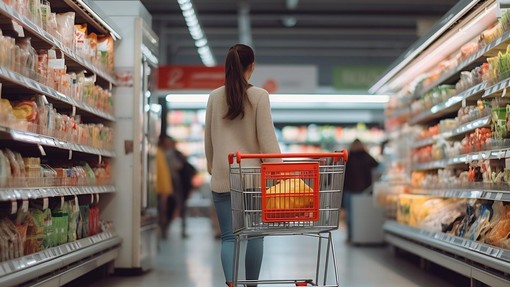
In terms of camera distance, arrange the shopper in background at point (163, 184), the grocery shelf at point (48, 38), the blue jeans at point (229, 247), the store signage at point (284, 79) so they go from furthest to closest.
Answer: the store signage at point (284, 79) < the shopper in background at point (163, 184) < the blue jeans at point (229, 247) < the grocery shelf at point (48, 38)

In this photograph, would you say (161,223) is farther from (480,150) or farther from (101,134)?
(480,150)

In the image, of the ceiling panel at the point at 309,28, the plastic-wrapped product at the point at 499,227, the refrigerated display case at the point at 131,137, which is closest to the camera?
the plastic-wrapped product at the point at 499,227

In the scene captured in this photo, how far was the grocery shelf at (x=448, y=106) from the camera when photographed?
5.49m

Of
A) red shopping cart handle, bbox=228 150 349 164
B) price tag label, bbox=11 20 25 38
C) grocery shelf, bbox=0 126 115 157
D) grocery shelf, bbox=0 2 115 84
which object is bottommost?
red shopping cart handle, bbox=228 150 349 164

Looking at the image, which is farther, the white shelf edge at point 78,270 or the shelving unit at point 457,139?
the shelving unit at point 457,139

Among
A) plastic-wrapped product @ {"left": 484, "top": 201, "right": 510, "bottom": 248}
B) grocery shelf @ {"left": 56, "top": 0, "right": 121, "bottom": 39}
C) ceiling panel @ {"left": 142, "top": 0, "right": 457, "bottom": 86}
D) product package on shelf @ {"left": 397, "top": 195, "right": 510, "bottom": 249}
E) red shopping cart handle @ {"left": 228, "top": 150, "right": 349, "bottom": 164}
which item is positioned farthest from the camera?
ceiling panel @ {"left": 142, "top": 0, "right": 457, "bottom": 86}

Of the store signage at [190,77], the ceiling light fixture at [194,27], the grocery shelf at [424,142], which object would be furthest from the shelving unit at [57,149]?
the store signage at [190,77]

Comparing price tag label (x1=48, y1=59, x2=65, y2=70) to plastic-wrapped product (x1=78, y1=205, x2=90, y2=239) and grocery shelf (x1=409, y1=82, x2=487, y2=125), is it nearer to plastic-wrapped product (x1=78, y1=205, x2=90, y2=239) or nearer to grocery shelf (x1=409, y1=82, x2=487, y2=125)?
plastic-wrapped product (x1=78, y1=205, x2=90, y2=239)

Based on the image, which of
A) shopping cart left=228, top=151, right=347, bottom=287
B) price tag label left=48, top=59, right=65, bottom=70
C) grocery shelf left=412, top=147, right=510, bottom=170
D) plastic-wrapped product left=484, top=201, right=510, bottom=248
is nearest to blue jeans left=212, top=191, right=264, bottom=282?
shopping cart left=228, top=151, right=347, bottom=287

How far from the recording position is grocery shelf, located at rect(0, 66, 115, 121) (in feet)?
12.5

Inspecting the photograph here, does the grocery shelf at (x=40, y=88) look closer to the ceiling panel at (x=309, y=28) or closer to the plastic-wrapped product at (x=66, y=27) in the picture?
the plastic-wrapped product at (x=66, y=27)

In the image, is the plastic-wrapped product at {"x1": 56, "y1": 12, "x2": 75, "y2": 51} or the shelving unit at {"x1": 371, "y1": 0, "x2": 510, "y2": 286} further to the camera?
the plastic-wrapped product at {"x1": 56, "y1": 12, "x2": 75, "y2": 51}

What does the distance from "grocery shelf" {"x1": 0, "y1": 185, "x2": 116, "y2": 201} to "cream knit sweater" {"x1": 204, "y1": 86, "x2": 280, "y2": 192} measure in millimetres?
1013

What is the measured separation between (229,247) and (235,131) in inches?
27.0
